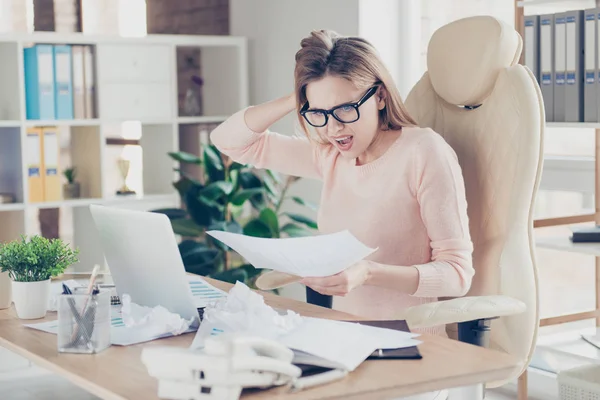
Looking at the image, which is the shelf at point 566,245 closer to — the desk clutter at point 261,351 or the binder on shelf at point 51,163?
the desk clutter at point 261,351

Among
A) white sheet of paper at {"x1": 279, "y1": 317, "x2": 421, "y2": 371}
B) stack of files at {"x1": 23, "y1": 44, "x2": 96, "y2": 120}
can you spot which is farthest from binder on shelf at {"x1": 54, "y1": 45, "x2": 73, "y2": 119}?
white sheet of paper at {"x1": 279, "y1": 317, "x2": 421, "y2": 371}

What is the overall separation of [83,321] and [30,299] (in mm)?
340

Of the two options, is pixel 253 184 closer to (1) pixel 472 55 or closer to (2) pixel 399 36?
(2) pixel 399 36

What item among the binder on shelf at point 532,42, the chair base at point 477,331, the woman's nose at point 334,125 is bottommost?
the chair base at point 477,331

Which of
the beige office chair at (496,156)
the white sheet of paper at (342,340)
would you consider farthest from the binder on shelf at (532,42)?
the white sheet of paper at (342,340)

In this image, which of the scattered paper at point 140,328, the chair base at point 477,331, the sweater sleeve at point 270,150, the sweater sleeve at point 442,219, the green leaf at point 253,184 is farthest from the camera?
the green leaf at point 253,184

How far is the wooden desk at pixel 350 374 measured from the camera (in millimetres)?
1356

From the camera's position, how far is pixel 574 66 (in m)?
3.04

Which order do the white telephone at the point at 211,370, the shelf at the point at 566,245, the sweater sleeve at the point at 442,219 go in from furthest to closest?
the shelf at the point at 566,245 → the sweater sleeve at the point at 442,219 → the white telephone at the point at 211,370

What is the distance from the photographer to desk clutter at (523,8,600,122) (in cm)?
300

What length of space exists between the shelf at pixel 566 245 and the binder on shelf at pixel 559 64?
15.8 inches

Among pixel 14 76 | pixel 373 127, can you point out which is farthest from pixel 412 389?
pixel 14 76

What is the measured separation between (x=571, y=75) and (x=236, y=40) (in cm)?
187

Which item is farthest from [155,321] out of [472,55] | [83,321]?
[472,55]
